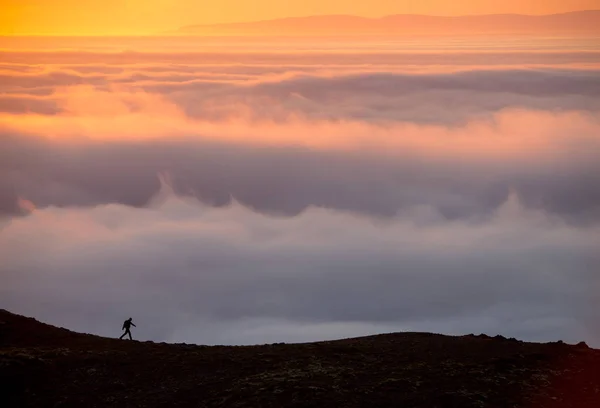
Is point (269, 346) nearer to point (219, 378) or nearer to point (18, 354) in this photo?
point (219, 378)

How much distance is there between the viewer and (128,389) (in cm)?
3334

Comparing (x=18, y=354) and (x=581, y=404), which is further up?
(x=18, y=354)

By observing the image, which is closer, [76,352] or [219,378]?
[219,378]

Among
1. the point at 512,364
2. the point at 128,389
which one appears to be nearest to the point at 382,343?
the point at 512,364

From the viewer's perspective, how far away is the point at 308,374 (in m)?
33.1

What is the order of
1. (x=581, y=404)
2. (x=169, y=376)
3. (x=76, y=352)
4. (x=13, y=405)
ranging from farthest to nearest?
(x=76, y=352)
(x=169, y=376)
(x=13, y=405)
(x=581, y=404)

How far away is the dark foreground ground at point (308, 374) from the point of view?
30.3 m

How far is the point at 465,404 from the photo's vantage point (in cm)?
2902

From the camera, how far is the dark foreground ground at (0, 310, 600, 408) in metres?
30.3

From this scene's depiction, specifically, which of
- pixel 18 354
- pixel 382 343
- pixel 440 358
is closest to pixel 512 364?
pixel 440 358

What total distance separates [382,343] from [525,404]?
10154mm

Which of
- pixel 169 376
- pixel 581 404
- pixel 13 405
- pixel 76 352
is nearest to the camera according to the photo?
pixel 581 404

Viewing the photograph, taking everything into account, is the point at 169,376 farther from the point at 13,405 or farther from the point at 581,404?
the point at 581,404

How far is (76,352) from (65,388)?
13.4 ft
